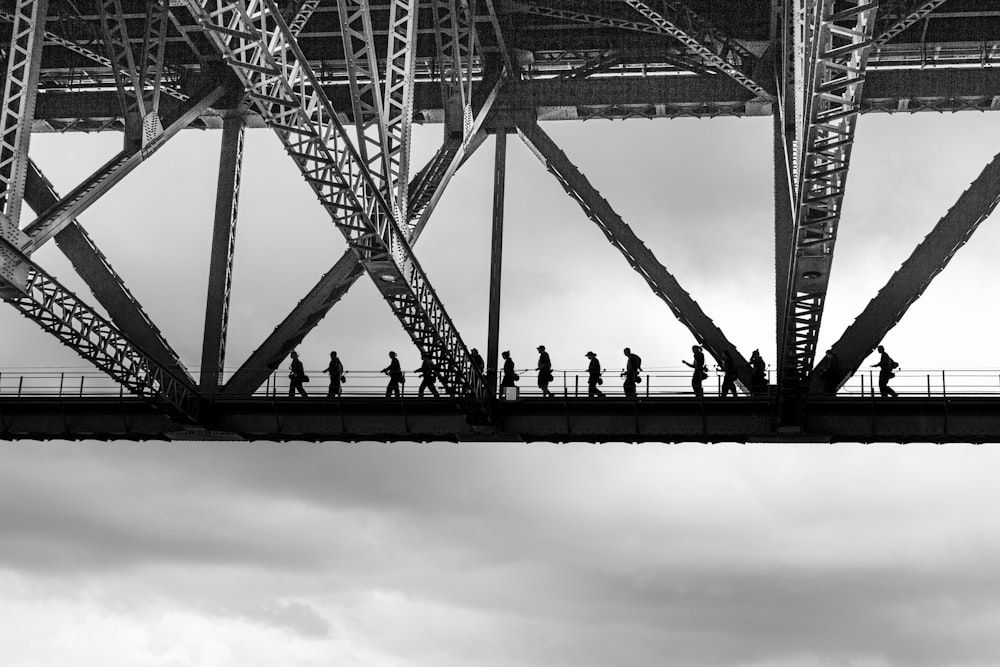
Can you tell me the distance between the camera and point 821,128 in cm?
2264

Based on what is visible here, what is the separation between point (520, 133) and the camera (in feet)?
129

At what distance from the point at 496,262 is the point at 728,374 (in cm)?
734

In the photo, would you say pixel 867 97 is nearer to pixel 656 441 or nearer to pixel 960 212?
pixel 960 212

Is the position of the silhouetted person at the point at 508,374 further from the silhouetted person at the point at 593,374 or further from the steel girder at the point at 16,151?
the steel girder at the point at 16,151

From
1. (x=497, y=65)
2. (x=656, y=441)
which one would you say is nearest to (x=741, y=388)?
(x=656, y=441)

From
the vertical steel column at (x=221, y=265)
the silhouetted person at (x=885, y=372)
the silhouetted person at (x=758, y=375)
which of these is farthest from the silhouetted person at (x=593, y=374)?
the vertical steel column at (x=221, y=265)

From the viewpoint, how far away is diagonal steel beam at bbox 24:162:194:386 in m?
36.6

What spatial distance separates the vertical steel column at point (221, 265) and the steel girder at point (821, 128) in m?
16.2

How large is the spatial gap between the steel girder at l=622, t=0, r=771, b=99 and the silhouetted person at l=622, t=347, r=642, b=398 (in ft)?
26.4

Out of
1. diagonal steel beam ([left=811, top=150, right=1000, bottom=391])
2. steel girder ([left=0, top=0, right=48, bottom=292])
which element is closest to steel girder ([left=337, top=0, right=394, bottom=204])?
steel girder ([left=0, top=0, right=48, bottom=292])

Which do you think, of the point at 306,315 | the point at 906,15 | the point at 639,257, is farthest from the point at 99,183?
the point at 906,15

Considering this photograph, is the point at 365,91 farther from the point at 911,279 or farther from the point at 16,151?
the point at 911,279

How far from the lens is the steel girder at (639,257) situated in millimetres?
35094

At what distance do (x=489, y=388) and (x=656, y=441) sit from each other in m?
4.54
